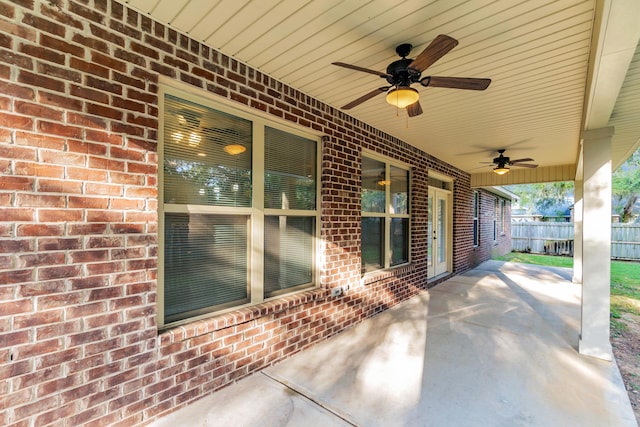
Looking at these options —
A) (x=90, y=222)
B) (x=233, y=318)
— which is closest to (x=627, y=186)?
(x=233, y=318)

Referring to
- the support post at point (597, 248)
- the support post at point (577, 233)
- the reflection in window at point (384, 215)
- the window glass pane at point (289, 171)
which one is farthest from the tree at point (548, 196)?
the window glass pane at point (289, 171)

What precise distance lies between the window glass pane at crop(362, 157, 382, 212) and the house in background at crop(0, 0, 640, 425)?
469 millimetres

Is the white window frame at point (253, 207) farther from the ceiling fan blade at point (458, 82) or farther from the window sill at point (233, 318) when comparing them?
the ceiling fan blade at point (458, 82)

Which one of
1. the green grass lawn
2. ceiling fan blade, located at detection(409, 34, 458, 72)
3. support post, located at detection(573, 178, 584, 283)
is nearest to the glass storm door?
support post, located at detection(573, 178, 584, 283)

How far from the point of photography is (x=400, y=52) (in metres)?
2.21

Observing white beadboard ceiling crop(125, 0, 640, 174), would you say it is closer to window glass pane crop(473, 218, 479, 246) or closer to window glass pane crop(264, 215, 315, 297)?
window glass pane crop(264, 215, 315, 297)

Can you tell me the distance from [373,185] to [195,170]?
2.71m

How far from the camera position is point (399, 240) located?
16.5ft

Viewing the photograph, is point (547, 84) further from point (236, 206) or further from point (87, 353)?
point (87, 353)

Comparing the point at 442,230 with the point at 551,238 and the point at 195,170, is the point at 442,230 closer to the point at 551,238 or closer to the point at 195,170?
the point at 195,170

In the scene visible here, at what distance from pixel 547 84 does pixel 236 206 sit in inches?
124

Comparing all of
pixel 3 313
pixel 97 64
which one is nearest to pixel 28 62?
pixel 97 64

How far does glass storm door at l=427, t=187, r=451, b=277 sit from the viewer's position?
6345 millimetres

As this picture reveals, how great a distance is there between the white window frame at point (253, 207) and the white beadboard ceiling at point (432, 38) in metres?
A: 0.41
